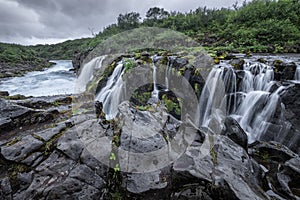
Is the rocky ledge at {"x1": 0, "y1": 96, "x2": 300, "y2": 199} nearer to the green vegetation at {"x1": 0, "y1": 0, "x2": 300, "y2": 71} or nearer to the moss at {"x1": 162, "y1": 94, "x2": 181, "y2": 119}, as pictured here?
the moss at {"x1": 162, "y1": 94, "x2": 181, "y2": 119}

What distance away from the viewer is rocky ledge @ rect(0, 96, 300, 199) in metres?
2.22

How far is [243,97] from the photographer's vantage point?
6.03m

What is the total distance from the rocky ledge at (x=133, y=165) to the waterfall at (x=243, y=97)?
1.83 meters

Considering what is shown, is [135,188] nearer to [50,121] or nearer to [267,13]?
[50,121]

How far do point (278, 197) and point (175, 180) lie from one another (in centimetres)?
204

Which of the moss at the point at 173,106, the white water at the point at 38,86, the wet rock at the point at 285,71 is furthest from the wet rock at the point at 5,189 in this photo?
the white water at the point at 38,86

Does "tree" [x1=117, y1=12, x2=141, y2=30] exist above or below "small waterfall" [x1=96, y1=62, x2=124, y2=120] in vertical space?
above

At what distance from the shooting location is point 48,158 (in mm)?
2578

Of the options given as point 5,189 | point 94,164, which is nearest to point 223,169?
point 94,164

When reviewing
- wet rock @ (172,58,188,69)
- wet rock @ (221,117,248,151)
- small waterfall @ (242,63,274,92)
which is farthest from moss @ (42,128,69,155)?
small waterfall @ (242,63,274,92)

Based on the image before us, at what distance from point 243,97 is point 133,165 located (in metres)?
5.29

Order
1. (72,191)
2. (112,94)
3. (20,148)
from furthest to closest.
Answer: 1. (112,94)
2. (20,148)
3. (72,191)

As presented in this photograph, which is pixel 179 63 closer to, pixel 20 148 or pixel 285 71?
pixel 285 71

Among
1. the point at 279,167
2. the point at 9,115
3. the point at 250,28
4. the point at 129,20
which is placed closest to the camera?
the point at 279,167
